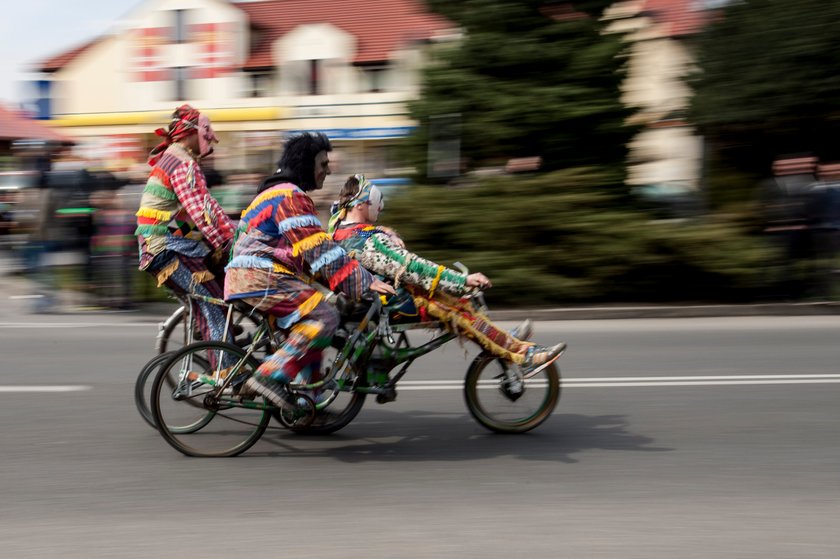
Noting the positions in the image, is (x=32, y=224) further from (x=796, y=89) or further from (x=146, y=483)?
(x=796, y=89)

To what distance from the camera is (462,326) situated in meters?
6.41

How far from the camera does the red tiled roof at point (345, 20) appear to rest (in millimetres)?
44906

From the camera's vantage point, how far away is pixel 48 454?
6434 mm

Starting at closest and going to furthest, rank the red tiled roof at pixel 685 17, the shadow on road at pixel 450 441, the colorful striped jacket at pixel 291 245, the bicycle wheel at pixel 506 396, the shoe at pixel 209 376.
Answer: the colorful striped jacket at pixel 291 245 < the shoe at pixel 209 376 < the shadow on road at pixel 450 441 < the bicycle wheel at pixel 506 396 < the red tiled roof at pixel 685 17

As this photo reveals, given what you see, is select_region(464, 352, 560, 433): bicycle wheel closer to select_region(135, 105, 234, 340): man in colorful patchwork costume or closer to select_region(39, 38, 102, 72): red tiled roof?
select_region(135, 105, 234, 340): man in colorful patchwork costume

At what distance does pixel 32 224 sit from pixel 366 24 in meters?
33.9

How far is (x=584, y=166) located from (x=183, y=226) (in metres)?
8.36

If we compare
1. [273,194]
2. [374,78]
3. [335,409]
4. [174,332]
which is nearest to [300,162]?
[273,194]

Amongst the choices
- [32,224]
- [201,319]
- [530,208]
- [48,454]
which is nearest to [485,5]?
[530,208]

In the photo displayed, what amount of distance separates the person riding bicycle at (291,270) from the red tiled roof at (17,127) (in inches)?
1670

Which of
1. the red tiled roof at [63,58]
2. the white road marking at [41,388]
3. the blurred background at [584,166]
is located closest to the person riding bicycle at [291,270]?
the white road marking at [41,388]

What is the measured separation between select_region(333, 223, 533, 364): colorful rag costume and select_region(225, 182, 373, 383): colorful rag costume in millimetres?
247

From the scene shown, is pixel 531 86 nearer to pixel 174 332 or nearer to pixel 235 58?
pixel 174 332

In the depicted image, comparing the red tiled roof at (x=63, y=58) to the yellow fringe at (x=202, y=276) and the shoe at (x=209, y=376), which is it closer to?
the yellow fringe at (x=202, y=276)
